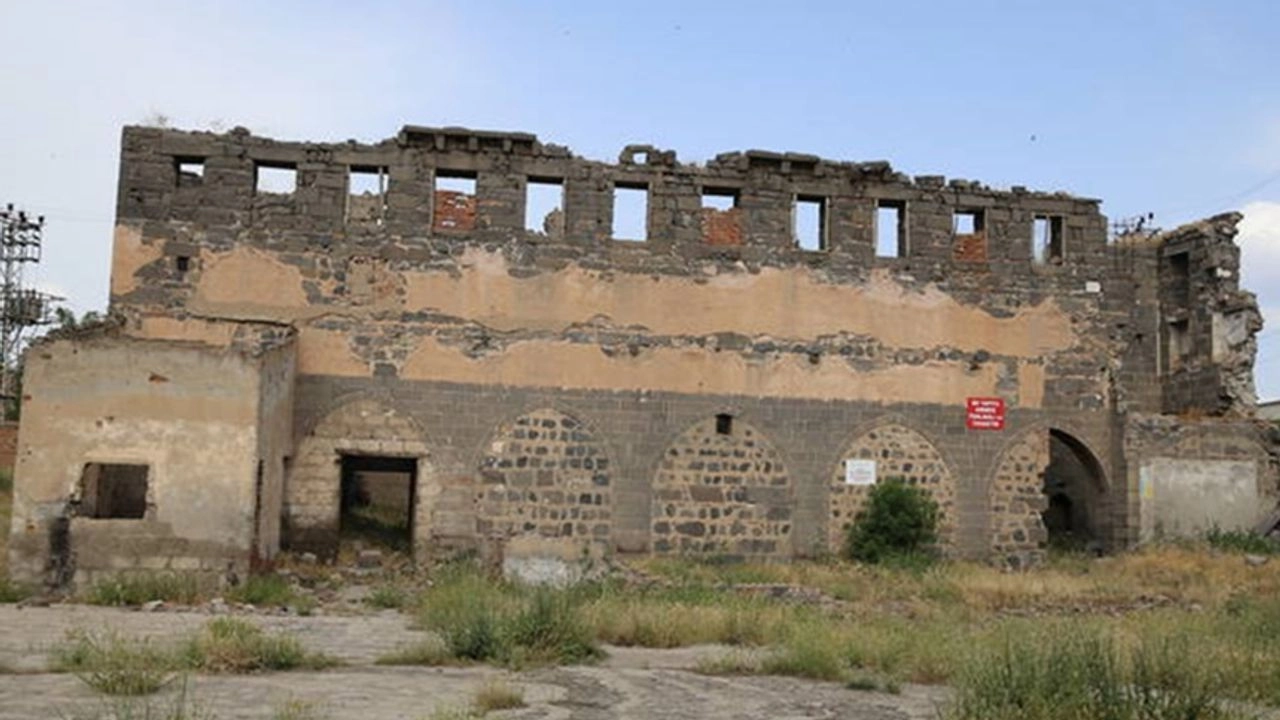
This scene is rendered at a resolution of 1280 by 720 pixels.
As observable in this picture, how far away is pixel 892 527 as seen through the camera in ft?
65.0

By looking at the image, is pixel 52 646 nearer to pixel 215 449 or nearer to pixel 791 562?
pixel 215 449

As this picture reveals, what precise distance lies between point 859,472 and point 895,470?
24.3 inches

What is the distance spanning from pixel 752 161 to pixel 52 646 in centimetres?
1297

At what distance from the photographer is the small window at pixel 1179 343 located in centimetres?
2597

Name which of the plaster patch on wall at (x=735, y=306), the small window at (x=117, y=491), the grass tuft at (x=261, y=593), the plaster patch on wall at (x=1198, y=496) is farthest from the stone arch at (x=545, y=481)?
the plaster patch on wall at (x=1198, y=496)

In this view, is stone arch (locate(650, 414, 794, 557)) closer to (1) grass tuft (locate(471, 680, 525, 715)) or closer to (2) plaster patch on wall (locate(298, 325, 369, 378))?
(2) plaster patch on wall (locate(298, 325, 369, 378))

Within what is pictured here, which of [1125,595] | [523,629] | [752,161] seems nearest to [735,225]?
[752,161]

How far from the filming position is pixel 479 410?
19.2 meters

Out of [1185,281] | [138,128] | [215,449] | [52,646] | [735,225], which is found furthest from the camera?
[1185,281]

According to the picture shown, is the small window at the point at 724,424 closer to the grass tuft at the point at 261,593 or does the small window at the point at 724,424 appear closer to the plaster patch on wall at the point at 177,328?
the grass tuft at the point at 261,593

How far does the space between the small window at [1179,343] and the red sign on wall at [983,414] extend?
7267 millimetres

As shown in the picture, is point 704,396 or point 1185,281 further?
point 1185,281

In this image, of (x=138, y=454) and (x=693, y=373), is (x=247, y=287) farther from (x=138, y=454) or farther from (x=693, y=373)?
(x=693, y=373)

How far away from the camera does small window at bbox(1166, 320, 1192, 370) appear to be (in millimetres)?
25969
